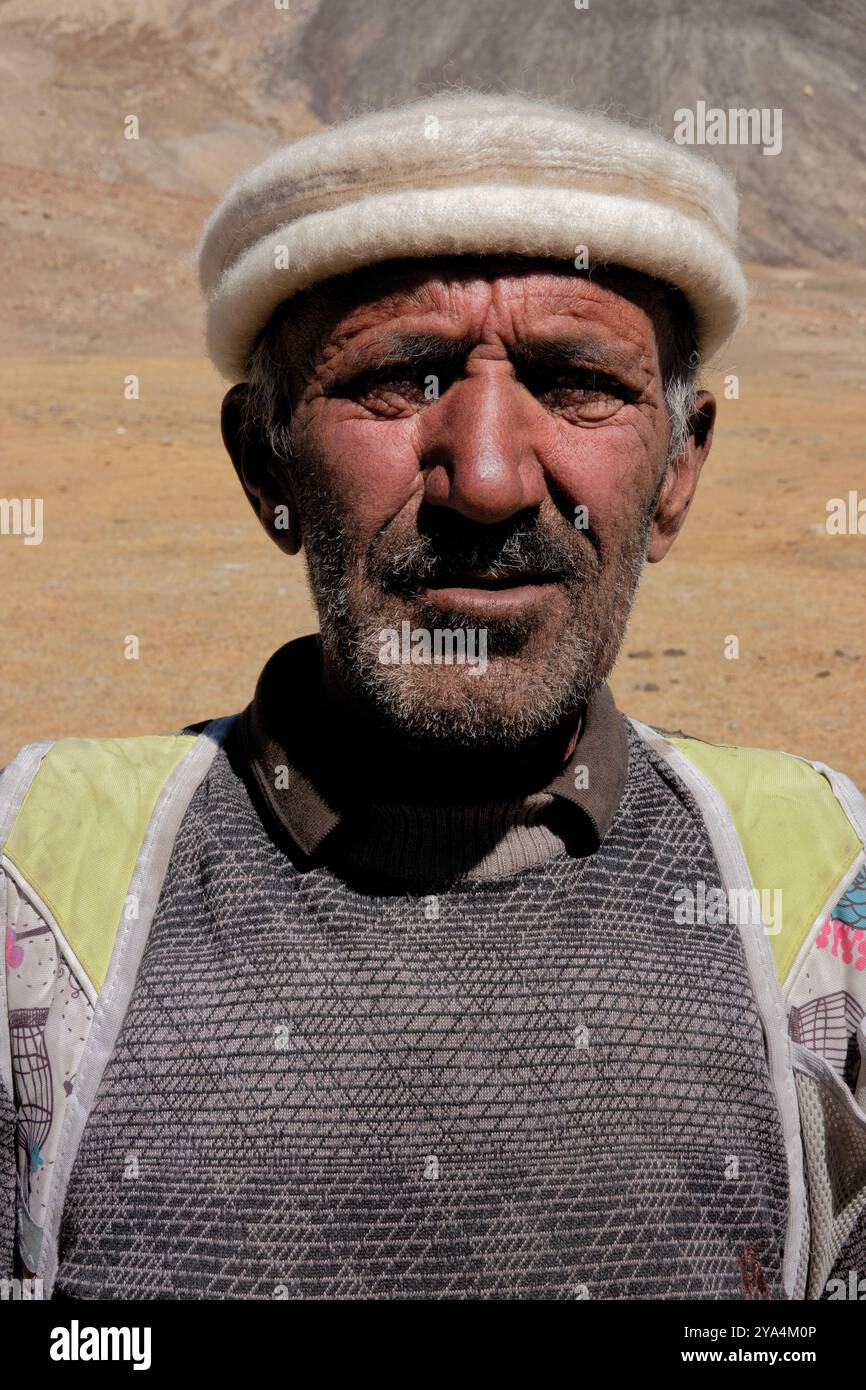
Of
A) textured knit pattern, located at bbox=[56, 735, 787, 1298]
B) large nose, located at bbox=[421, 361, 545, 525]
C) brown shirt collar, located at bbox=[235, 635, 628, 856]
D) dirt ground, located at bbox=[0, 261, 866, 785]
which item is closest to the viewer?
textured knit pattern, located at bbox=[56, 735, 787, 1298]

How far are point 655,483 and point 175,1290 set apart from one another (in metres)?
1.25

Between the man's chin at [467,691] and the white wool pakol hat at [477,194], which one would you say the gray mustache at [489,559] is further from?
the white wool pakol hat at [477,194]

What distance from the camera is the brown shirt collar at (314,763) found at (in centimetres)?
200

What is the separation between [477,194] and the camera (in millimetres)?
1888

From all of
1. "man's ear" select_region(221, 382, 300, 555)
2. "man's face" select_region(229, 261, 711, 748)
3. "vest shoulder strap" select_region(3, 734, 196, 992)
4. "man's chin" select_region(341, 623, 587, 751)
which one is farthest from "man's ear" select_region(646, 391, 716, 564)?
"vest shoulder strap" select_region(3, 734, 196, 992)

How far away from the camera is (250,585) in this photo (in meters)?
11.4

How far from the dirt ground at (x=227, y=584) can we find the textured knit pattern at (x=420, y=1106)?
138 cm

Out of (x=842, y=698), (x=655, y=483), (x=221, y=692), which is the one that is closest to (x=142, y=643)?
(x=221, y=692)

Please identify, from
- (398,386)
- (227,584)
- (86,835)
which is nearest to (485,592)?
(398,386)

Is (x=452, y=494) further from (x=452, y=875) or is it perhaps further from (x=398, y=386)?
(x=452, y=875)

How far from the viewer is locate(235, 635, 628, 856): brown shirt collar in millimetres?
1995

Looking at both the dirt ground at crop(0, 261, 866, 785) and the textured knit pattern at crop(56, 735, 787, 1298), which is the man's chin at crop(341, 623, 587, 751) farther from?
the dirt ground at crop(0, 261, 866, 785)

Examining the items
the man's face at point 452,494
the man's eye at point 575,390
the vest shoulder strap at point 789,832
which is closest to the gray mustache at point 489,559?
the man's face at point 452,494
